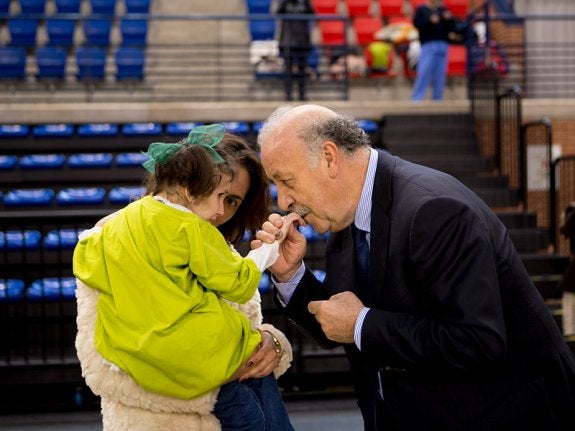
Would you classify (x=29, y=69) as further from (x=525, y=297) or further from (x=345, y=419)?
(x=525, y=297)

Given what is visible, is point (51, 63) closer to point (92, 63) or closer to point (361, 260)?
point (92, 63)

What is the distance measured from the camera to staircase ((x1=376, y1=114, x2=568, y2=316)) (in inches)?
291

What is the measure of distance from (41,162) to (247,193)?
677 cm

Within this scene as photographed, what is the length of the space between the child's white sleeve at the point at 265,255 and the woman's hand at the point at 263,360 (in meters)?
0.22

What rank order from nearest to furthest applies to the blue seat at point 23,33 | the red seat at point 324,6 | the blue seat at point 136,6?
the blue seat at point 23,33
the blue seat at point 136,6
the red seat at point 324,6

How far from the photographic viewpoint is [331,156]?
1.99 m

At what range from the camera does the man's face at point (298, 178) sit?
1987mm

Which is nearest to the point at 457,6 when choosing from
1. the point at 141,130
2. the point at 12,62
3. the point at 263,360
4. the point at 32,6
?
the point at 32,6

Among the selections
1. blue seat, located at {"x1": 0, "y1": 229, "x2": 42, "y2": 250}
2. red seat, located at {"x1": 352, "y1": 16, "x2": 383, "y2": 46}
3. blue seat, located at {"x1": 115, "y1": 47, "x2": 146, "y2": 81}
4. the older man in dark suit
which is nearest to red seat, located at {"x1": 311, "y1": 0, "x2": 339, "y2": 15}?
red seat, located at {"x1": 352, "y1": 16, "x2": 383, "y2": 46}

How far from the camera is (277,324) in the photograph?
18.2 ft

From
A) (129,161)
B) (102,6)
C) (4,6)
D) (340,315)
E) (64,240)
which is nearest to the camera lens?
(340,315)

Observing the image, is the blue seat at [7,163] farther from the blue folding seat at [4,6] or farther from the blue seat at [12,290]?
the blue folding seat at [4,6]

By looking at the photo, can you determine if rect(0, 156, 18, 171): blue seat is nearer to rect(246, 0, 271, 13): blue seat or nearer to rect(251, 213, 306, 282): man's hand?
rect(246, 0, 271, 13): blue seat

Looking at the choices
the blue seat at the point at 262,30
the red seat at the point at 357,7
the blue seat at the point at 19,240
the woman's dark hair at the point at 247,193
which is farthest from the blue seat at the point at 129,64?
the woman's dark hair at the point at 247,193
